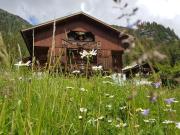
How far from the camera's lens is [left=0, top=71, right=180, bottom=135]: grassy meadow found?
1.98 meters

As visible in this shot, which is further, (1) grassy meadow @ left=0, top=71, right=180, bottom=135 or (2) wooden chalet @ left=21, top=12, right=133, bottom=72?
(2) wooden chalet @ left=21, top=12, right=133, bottom=72

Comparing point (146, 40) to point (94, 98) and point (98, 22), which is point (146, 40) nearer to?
point (94, 98)

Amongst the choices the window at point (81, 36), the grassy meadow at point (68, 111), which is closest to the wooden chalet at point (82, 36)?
the window at point (81, 36)

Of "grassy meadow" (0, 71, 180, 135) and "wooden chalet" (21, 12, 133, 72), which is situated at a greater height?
"wooden chalet" (21, 12, 133, 72)

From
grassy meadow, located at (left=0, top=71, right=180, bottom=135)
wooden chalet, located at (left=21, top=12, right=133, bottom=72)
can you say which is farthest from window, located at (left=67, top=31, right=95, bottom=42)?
grassy meadow, located at (left=0, top=71, right=180, bottom=135)

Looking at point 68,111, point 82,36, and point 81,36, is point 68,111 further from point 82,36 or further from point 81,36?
point 82,36

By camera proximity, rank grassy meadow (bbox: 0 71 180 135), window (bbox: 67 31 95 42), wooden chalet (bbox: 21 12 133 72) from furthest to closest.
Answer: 1. window (bbox: 67 31 95 42)
2. wooden chalet (bbox: 21 12 133 72)
3. grassy meadow (bbox: 0 71 180 135)

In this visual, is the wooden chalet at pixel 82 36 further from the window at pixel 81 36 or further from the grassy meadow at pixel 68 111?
the grassy meadow at pixel 68 111

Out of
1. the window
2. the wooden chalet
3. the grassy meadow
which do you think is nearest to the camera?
the grassy meadow

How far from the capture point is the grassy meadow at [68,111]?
1980mm

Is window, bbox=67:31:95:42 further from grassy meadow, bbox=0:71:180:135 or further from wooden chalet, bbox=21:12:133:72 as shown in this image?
grassy meadow, bbox=0:71:180:135

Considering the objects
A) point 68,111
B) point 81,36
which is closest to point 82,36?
point 81,36

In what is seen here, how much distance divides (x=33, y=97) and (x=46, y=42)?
28.8 m

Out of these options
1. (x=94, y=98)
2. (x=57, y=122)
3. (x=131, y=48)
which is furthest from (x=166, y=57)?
(x=94, y=98)
